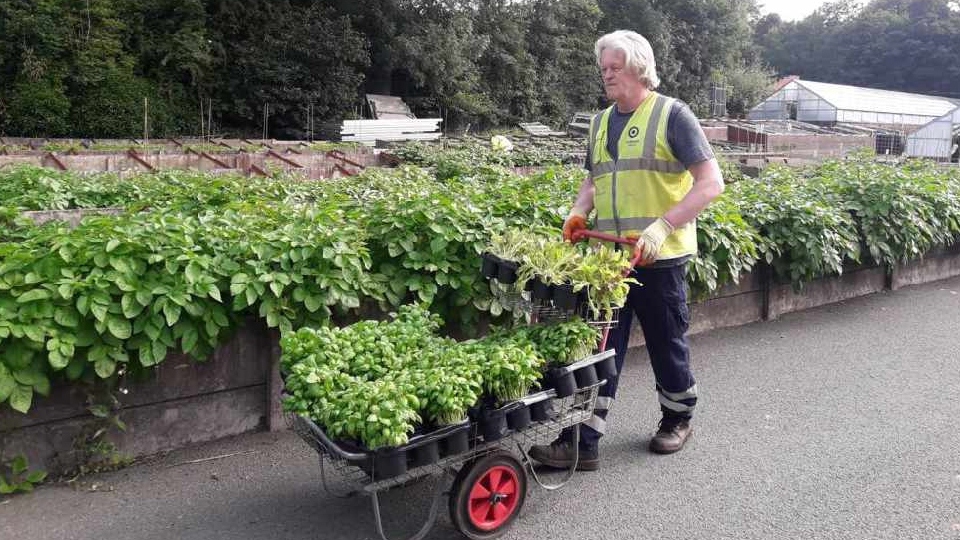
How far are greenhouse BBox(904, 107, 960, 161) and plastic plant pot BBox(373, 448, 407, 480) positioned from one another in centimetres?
3700

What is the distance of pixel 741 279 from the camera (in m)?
7.27

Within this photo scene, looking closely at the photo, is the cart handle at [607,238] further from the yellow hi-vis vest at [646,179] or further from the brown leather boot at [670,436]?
the brown leather boot at [670,436]

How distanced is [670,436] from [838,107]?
4166cm

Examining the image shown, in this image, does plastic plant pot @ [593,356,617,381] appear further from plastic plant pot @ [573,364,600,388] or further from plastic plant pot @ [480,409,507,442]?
plastic plant pot @ [480,409,507,442]

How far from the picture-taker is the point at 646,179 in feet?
13.5

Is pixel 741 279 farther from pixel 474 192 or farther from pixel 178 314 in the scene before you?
pixel 178 314

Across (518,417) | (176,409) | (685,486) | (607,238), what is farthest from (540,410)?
(176,409)

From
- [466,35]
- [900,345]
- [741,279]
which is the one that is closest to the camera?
[900,345]

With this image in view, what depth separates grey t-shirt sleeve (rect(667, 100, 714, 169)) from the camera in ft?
13.0

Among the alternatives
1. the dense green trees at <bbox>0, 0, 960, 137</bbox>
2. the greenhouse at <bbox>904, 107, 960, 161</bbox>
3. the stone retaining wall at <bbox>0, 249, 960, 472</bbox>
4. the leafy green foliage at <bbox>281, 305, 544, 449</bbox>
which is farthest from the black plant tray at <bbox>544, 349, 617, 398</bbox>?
the greenhouse at <bbox>904, 107, 960, 161</bbox>

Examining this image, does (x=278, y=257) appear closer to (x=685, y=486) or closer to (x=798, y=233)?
(x=685, y=486)

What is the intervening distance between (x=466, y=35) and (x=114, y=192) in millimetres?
29994

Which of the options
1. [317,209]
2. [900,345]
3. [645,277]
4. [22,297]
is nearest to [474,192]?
[317,209]

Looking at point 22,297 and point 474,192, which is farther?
point 474,192
